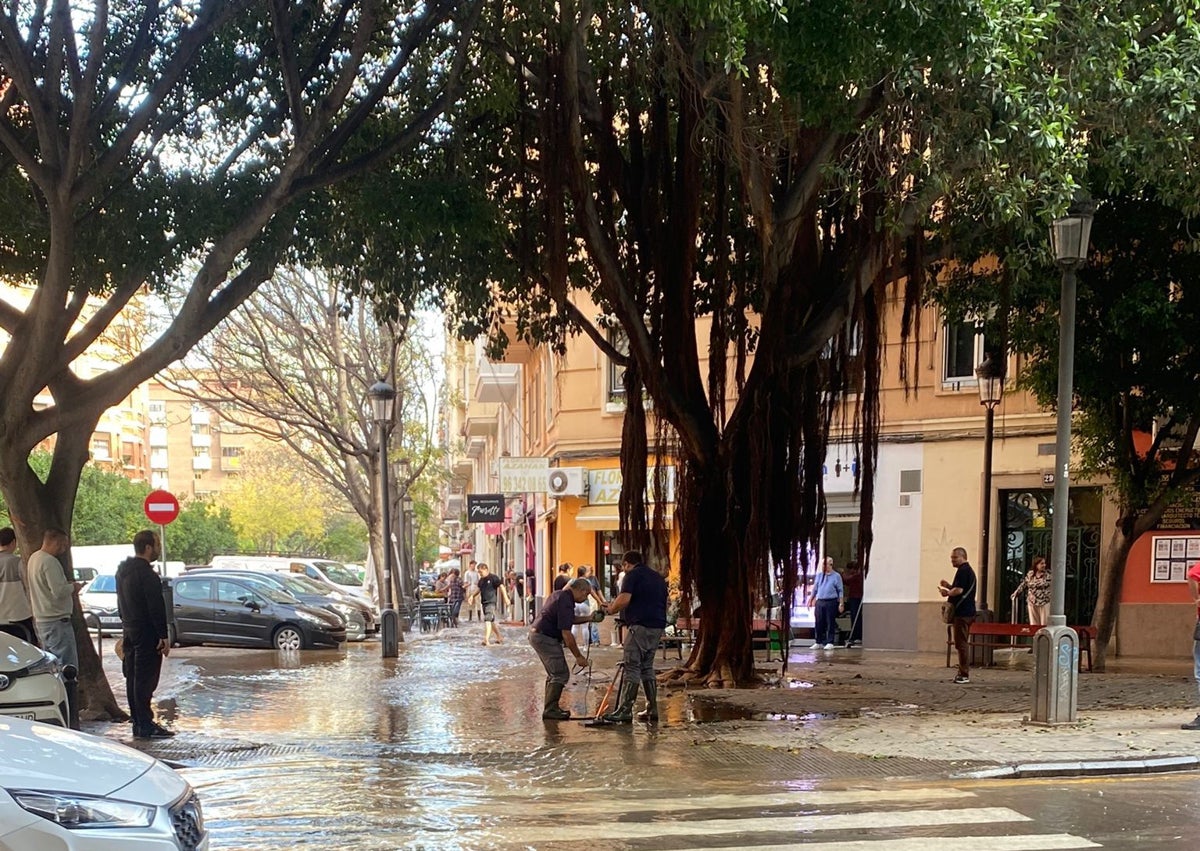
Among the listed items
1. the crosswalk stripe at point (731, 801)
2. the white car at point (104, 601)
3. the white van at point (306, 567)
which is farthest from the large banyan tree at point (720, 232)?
the white van at point (306, 567)

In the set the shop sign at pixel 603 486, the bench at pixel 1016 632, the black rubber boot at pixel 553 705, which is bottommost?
the black rubber boot at pixel 553 705

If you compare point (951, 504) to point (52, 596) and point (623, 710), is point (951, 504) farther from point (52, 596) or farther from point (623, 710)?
point (52, 596)

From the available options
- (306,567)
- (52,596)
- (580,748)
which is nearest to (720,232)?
(580,748)

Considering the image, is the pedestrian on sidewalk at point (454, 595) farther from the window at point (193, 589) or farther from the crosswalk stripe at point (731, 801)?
the crosswalk stripe at point (731, 801)

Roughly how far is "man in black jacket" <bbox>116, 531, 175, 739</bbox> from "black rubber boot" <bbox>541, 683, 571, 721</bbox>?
3961 mm

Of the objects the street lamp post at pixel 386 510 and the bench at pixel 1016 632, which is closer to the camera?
the bench at pixel 1016 632

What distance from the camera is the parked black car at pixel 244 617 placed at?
2366 centimetres

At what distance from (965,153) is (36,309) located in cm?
878

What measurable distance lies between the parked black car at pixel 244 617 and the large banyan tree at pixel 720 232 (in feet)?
34.1

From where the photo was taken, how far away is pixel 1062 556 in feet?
37.6

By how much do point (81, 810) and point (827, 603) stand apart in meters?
19.4

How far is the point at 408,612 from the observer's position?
32156mm

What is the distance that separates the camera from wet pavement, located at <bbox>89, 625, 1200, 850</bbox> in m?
7.88

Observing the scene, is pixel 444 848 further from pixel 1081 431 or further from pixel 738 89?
pixel 1081 431
